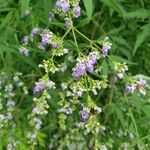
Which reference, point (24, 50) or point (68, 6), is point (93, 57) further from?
point (24, 50)

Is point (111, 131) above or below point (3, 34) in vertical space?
below

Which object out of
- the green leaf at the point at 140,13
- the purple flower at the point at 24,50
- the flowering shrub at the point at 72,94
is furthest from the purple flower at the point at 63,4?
the green leaf at the point at 140,13

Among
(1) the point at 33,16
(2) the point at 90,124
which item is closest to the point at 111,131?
(1) the point at 33,16

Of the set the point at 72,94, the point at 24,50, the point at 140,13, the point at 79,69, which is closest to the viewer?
the point at 79,69

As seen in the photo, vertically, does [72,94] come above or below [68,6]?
below

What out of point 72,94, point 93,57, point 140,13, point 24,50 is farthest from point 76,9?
point 140,13

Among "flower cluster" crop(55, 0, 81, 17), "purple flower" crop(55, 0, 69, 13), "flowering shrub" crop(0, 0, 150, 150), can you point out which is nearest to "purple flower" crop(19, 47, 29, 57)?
"flowering shrub" crop(0, 0, 150, 150)

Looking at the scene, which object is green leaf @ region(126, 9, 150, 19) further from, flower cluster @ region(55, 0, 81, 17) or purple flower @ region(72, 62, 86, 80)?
purple flower @ region(72, 62, 86, 80)

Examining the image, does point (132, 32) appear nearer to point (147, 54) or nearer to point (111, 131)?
point (147, 54)
